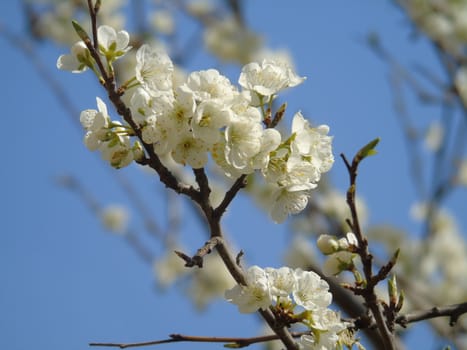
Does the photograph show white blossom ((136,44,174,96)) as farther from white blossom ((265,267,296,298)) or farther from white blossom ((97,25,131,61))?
white blossom ((265,267,296,298))

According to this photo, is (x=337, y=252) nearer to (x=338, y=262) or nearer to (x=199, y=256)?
(x=338, y=262)

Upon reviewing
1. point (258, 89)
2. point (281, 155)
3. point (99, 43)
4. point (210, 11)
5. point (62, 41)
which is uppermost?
point (210, 11)

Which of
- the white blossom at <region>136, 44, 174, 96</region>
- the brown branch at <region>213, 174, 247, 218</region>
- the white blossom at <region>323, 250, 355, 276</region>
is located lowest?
the white blossom at <region>323, 250, 355, 276</region>

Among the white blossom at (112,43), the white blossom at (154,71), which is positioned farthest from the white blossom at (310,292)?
the white blossom at (112,43)

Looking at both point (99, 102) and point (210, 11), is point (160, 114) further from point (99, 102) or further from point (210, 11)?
point (210, 11)

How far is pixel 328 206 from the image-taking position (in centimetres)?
418

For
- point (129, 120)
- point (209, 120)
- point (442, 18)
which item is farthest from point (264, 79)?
point (442, 18)

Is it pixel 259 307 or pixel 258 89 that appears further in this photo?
pixel 258 89

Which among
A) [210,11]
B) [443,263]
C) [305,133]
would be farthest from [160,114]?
[210,11]

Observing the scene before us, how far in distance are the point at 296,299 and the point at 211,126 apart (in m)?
0.37

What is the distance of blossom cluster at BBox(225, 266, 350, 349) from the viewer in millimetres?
1021

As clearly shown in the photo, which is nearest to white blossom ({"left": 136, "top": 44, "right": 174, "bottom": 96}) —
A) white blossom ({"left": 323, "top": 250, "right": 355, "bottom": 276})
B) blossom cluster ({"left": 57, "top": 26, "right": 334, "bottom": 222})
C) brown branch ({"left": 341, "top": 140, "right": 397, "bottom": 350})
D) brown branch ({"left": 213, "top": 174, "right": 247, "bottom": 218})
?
blossom cluster ({"left": 57, "top": 26, "right": 334, "bottom": 222})

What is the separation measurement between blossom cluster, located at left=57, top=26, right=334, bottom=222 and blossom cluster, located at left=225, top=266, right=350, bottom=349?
0.15 meters

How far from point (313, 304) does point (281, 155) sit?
0.30 m
